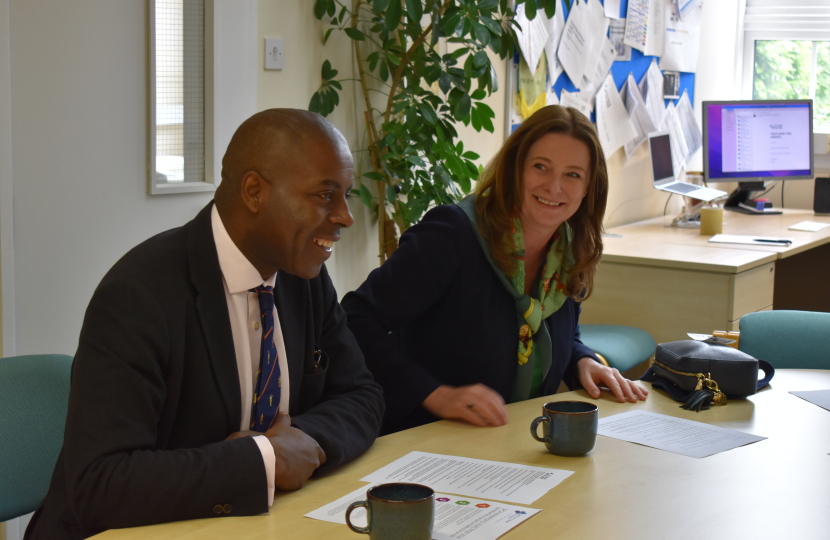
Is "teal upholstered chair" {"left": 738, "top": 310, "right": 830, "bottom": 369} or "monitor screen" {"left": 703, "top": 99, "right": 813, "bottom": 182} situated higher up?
"monitor screen" {"left": 703, "top": 99, "right": 813, "bottom": 182}

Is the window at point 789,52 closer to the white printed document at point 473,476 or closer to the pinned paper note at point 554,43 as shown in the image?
the pinned paper note at point 554,43

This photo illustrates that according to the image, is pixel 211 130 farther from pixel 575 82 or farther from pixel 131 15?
pixel 575 82

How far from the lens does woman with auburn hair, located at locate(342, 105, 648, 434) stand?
1.70 m

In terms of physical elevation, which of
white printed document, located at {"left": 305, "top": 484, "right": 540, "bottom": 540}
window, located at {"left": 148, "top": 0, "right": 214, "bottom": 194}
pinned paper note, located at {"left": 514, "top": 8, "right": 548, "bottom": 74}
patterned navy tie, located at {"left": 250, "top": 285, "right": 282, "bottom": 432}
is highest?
pinned paper note, located at {"left": 514, "top": 8, "right": 548, "bottom": 74}

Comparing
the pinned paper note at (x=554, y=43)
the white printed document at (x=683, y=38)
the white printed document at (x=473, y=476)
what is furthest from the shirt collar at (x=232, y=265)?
the white printed document at (x=683, y=38)

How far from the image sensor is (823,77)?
5043 mm

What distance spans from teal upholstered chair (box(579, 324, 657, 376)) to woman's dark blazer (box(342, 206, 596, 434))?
0.89 m

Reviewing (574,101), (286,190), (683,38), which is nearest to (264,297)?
(286,190)

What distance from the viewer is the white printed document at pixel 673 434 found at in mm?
1304

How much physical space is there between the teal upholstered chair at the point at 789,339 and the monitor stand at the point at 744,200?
257 cm

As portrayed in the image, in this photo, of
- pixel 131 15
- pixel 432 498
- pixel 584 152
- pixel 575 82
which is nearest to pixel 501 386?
pixel 584 152

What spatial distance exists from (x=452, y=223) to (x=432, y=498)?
3.18ft

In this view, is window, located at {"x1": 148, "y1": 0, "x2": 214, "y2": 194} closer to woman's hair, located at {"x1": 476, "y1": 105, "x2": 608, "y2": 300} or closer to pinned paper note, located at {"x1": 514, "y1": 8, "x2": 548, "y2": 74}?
woman's hair, located at {"x1": 476, "y1": 105, "x2": 608, "y2": 300}

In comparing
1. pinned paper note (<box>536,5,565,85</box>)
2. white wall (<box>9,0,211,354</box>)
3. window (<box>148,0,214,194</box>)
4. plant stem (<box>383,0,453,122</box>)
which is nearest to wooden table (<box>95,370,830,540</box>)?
white wall (<box>9,0,211,354</box>)
